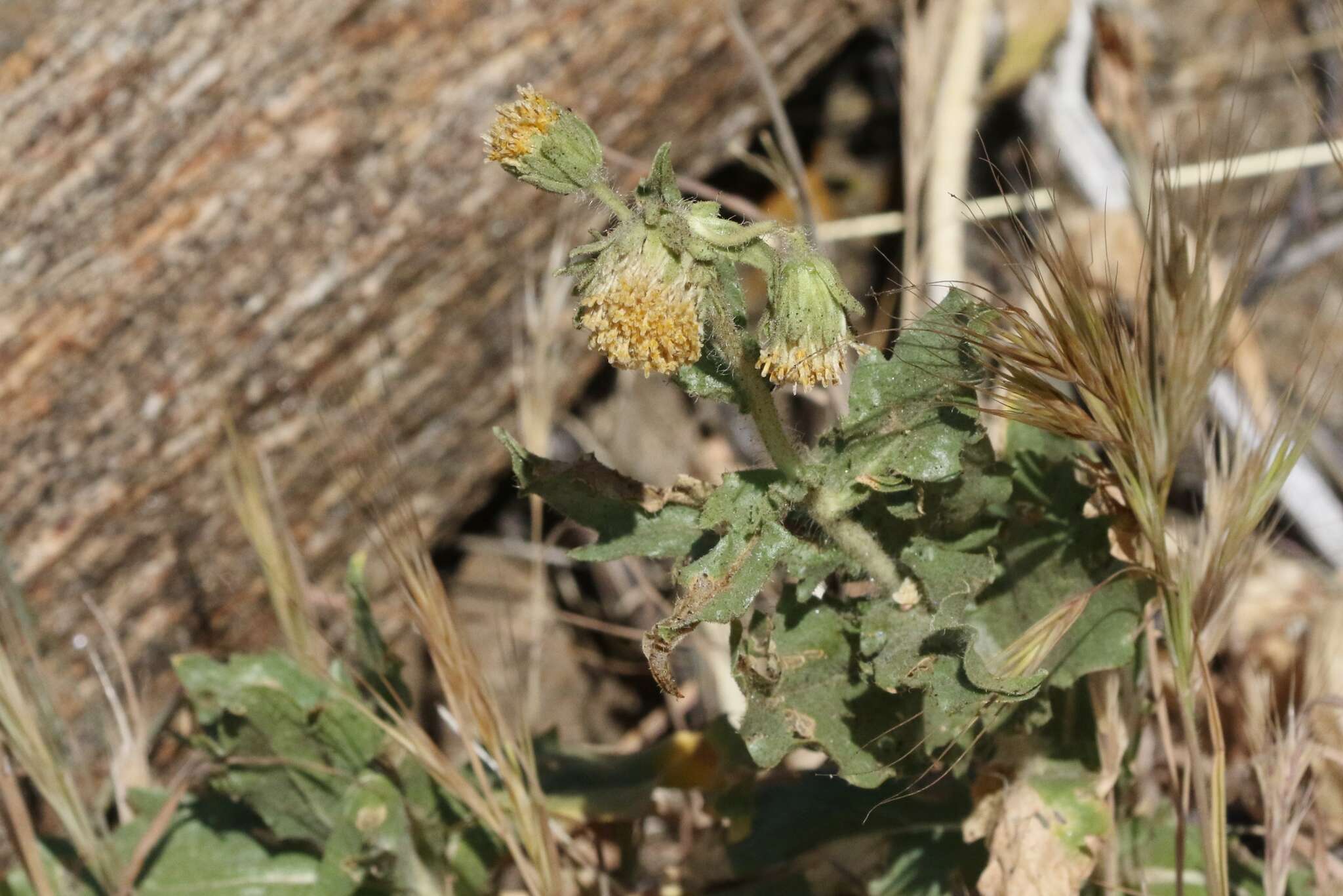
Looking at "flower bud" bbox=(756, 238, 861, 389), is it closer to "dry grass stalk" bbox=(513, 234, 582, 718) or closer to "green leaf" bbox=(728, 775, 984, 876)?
"green leaf" bbox=(728, 775, 984, 876)

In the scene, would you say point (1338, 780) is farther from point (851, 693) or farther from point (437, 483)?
point (437, 483)

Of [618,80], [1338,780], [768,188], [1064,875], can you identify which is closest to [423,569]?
[1064,875]

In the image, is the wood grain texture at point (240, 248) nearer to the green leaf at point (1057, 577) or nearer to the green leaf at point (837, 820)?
the green leaf at point (837, 820)

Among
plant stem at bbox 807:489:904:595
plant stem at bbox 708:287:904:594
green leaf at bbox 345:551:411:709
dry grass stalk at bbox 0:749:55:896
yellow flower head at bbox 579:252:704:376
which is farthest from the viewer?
green leaf at bbox 345:551:411:709

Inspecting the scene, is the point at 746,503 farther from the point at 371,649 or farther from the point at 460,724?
the point at 371,649

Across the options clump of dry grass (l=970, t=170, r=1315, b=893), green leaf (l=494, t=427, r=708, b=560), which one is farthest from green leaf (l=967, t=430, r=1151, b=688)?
green leaf (l=494, t=427, r=708, b=560)

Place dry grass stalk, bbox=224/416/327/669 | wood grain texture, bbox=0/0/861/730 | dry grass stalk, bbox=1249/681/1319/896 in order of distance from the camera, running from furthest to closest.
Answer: wood grain texture, bbox=0/0/861/730, dry grass stalk, bbox=224/416/327/669, dry grass stalk, bbox=1249/681/1319/896
